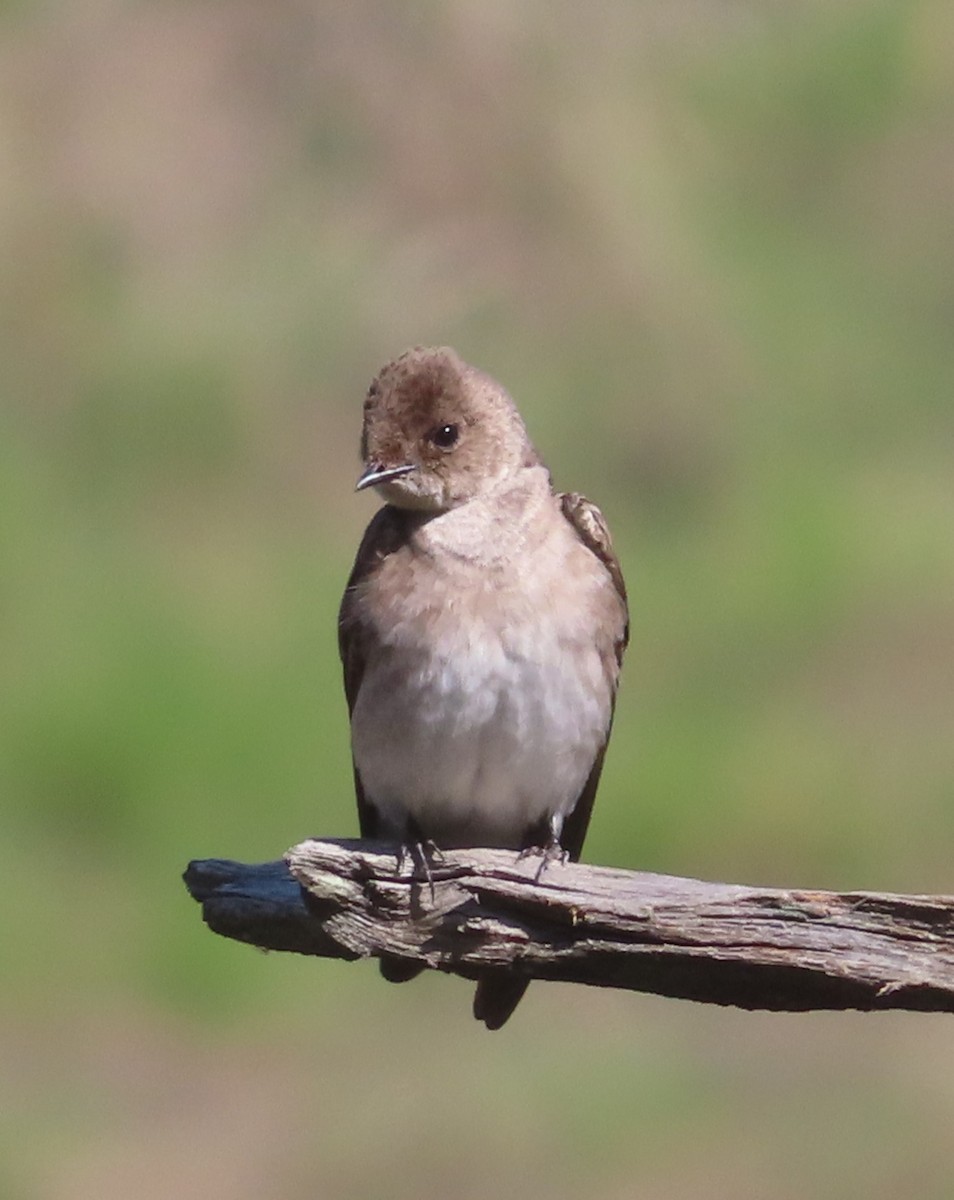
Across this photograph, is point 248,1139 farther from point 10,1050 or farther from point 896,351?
point 896,351

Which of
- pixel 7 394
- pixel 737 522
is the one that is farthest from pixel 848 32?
pixel 7 394

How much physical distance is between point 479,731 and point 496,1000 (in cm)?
61

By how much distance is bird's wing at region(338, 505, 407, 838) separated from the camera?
6898 millimetres

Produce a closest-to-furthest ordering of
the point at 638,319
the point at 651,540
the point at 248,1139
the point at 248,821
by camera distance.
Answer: the point at 248,1139 < the point at 248,821 < the point at 651,540 < the point at 638,319

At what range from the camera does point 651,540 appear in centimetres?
1385

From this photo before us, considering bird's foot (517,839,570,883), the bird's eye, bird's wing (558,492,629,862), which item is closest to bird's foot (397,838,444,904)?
bird's foot (517,839,570,883)

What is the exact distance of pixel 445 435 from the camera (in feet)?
22.6

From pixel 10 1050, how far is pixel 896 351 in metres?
6.08

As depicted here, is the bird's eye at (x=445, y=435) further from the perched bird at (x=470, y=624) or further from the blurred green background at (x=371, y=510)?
the blurred green background at (x=371, y=510)

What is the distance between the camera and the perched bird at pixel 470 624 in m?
6.72

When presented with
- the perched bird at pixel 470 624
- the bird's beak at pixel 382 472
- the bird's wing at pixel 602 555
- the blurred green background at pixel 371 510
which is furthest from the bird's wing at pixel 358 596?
the blurred green background at pixel 371 510

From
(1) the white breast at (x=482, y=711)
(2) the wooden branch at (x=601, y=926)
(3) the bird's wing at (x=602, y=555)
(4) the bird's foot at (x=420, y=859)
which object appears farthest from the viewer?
(3) the bird's wing at (x=602, y=555)

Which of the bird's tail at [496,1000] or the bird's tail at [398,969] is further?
the bird's tail at [496,1000]

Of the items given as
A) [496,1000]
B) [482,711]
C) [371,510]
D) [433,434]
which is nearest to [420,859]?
[482,711]
